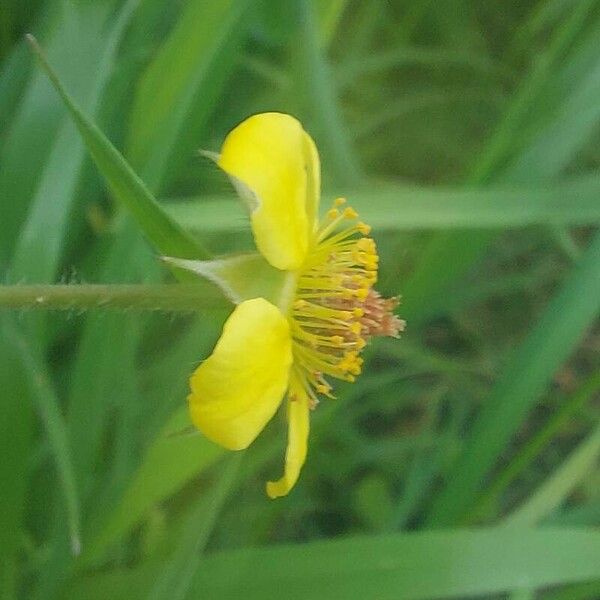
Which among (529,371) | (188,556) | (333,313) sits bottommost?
(188,556)

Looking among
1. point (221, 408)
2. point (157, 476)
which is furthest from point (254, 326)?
point (157, 476)

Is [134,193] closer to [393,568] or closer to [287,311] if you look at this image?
[287,311]

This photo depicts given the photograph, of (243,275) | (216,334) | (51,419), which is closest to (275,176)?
(243,275)

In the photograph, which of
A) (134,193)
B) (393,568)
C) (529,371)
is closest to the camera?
(134,193)

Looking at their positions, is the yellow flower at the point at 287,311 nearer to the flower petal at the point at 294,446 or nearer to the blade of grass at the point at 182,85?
the flower petal at the point at 294,446

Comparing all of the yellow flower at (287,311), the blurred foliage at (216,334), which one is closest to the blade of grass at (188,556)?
the blurred foliage at (216,334)

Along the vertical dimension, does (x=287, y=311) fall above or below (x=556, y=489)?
above

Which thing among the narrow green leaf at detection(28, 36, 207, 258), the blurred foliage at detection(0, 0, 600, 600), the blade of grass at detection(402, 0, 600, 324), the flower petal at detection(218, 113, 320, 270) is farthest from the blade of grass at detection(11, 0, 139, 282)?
the blade of grass at detection(402, 0, 600, 324)

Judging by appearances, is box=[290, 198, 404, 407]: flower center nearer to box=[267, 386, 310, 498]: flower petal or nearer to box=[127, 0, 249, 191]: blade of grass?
box=[267, 386, 310, 498]: flower petal
